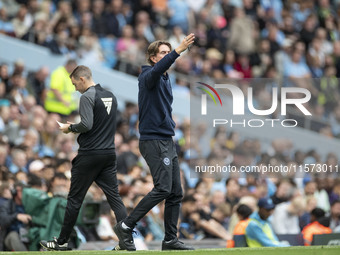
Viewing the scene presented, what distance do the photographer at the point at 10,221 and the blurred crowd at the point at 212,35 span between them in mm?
4826

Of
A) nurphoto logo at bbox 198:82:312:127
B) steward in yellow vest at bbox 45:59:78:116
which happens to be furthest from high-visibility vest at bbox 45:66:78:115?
nurphoto logo at bbox 198:82:312:127

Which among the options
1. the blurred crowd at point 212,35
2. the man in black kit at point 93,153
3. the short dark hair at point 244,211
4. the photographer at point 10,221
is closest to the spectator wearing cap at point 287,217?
the blurred crowd at point 212,35

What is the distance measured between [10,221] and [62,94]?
16.3 ft

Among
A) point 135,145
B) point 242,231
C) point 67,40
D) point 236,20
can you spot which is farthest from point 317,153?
point 236,20

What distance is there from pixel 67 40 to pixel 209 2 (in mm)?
5196

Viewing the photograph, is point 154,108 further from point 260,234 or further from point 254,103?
point 254,103

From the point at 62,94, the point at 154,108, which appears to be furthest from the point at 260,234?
the point at 62,94

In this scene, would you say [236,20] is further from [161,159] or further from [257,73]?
[161,159]

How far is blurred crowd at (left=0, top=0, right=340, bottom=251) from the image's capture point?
1286 cm

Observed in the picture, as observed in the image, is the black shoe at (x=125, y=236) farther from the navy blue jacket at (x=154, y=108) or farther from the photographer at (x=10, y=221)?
the photographer at (x=10, y=221)

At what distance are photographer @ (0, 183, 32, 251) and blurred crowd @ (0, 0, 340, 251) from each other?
79 millimetres

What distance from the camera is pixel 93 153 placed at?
28.0 feet

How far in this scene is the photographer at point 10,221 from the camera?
10.4 m

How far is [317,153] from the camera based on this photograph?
47.9 ft
